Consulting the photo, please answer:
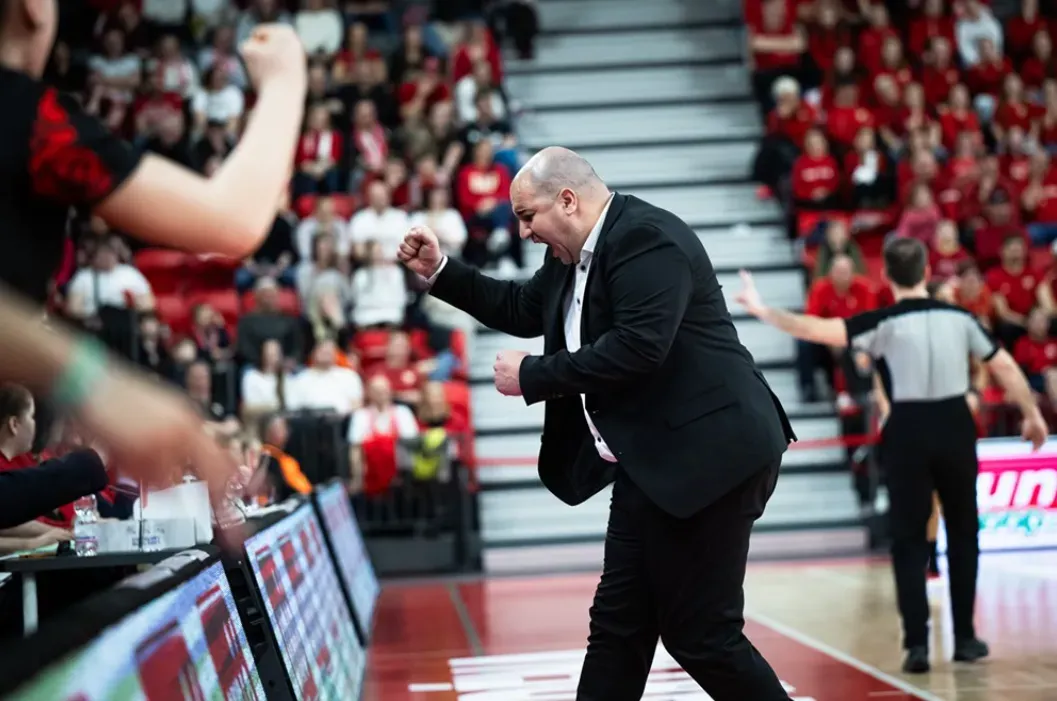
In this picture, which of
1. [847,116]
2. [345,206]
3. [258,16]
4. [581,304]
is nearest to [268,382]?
[345,206]

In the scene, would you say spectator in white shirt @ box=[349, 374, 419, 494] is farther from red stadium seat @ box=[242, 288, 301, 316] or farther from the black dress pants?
the black dress pants

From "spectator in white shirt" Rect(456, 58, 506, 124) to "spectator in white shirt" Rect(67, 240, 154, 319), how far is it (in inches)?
185

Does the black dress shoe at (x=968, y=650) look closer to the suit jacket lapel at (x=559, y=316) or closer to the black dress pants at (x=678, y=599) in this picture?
the black dress pants at (x=678, y=599)

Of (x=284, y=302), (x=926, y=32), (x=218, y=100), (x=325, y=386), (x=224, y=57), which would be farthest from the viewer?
(x=926, y=32)

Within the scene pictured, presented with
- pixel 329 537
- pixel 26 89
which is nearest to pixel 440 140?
pixel 329 537

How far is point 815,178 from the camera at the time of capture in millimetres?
17312

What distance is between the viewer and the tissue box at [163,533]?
5.71 m

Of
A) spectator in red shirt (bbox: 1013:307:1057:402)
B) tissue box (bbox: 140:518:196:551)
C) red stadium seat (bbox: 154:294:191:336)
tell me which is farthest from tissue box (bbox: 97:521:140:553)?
spectator in red shirt (bbox: 1013:307:1057:402)

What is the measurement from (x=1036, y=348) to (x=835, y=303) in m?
2.13

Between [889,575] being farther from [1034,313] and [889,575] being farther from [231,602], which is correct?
[231,602]

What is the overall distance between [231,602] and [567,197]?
146cm

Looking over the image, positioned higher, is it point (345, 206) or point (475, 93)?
point (475, 93)

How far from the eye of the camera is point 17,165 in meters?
2.08

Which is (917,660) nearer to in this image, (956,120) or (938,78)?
(956,120)
